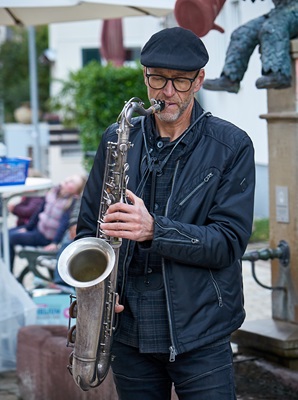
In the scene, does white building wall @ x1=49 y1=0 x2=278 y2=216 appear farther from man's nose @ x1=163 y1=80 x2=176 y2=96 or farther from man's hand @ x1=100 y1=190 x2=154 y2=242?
man's hand @ x1=100 y1=190 x2=154 y2=242

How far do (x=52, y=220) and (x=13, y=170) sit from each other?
2.60 m

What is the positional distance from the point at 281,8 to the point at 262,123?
22.4 ft

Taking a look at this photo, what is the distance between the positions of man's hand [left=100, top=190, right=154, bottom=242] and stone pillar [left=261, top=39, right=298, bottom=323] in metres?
2.30

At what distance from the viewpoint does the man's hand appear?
2.84 meters

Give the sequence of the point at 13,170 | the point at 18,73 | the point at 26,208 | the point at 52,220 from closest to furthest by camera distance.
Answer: the point at 13,170, the point at 52,220, the point at 26,208, the point at 18,73

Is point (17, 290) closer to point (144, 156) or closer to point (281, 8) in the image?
point (281, 8)

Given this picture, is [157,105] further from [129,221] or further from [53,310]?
[53,310]

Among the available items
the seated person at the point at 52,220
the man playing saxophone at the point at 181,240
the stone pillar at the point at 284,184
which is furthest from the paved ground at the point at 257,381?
the seated person at the point at 52,220

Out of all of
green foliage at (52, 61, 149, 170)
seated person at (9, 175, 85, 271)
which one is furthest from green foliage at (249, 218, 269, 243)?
green foliage at (52, 61, 149, 170)

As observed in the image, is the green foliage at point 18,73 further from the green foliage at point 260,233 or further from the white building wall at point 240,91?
the green foliage at point 260,233

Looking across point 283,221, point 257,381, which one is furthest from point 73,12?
point 257,381

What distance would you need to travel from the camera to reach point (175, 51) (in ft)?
9.84

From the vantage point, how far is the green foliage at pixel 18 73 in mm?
30609

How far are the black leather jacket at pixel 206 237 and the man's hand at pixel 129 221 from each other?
43mm
